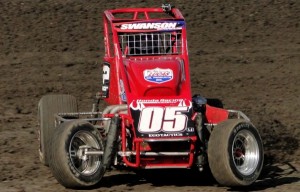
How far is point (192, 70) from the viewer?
1571 cm

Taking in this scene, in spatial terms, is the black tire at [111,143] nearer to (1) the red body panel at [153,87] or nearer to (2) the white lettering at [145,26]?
(1) the red body panel at [153,87]

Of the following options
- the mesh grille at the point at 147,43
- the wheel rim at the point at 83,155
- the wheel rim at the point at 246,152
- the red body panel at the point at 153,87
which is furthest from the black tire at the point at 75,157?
the mesh grille at the point at 147,43

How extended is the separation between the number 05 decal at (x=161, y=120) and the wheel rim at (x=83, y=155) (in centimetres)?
50

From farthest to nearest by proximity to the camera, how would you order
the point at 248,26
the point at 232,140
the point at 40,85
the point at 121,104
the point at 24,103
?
the point at 248,26 → the point at 40,85 → the point at 24,103 → the point at 121,104 → the point at 232,140

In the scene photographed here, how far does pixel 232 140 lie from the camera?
9.10 meters

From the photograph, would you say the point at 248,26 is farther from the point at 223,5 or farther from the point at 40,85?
the point at 40,85

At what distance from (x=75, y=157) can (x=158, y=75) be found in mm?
1260

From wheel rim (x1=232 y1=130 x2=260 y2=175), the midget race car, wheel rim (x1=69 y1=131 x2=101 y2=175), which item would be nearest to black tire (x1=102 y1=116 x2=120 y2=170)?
the midget race car

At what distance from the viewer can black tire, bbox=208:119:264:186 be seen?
29.5 feet

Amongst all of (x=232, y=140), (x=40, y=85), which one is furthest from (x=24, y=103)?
(x=232, y=140)

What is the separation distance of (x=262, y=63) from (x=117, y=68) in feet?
21.1

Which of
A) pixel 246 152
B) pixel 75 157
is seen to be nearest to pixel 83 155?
pixel 75 157

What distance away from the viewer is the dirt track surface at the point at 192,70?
10062 millimetres

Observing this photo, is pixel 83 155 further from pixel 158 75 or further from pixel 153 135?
pixel 158 75
